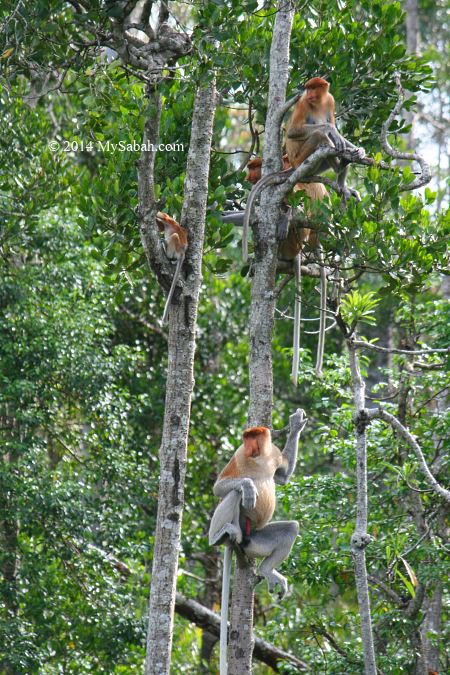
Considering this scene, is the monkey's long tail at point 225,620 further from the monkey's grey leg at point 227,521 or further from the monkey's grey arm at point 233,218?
the monkey's grey arm at point 233,218

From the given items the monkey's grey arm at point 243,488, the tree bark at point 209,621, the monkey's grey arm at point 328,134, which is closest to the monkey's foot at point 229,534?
the monkey's grey arm at point 243,488

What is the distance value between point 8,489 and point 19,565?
798 millimetres

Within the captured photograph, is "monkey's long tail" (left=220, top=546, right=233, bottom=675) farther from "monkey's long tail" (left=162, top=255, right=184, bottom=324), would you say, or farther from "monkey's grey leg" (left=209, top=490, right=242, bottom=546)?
"monkey's long tail" (left=162, top=255, right=184, bottom=324)

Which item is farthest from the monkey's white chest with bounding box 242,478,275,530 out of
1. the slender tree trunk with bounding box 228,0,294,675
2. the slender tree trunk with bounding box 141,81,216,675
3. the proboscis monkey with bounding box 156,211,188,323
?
the proboscis monkey with bounding box 156,211,188,323

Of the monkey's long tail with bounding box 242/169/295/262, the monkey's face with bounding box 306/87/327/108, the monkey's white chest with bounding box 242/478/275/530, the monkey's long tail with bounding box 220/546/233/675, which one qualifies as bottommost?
the monkey's long tail with bounding box 220/546/233/675

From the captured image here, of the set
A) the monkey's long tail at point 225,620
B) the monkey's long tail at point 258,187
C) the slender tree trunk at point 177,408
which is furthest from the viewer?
the monkey's long tail at point 258,187

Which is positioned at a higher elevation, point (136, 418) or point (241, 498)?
point (136, 418)

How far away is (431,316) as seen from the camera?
576 centimetres

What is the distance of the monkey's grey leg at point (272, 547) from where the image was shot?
13.9 ft

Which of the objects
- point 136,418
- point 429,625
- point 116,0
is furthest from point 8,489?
point 116,0

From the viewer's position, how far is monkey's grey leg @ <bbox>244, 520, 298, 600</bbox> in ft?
13.9

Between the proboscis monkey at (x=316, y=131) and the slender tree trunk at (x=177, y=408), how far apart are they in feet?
1.85

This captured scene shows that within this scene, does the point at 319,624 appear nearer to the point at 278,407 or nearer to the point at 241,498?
the point at 241,498

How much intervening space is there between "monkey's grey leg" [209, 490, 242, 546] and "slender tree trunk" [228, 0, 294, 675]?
6.5 inches
